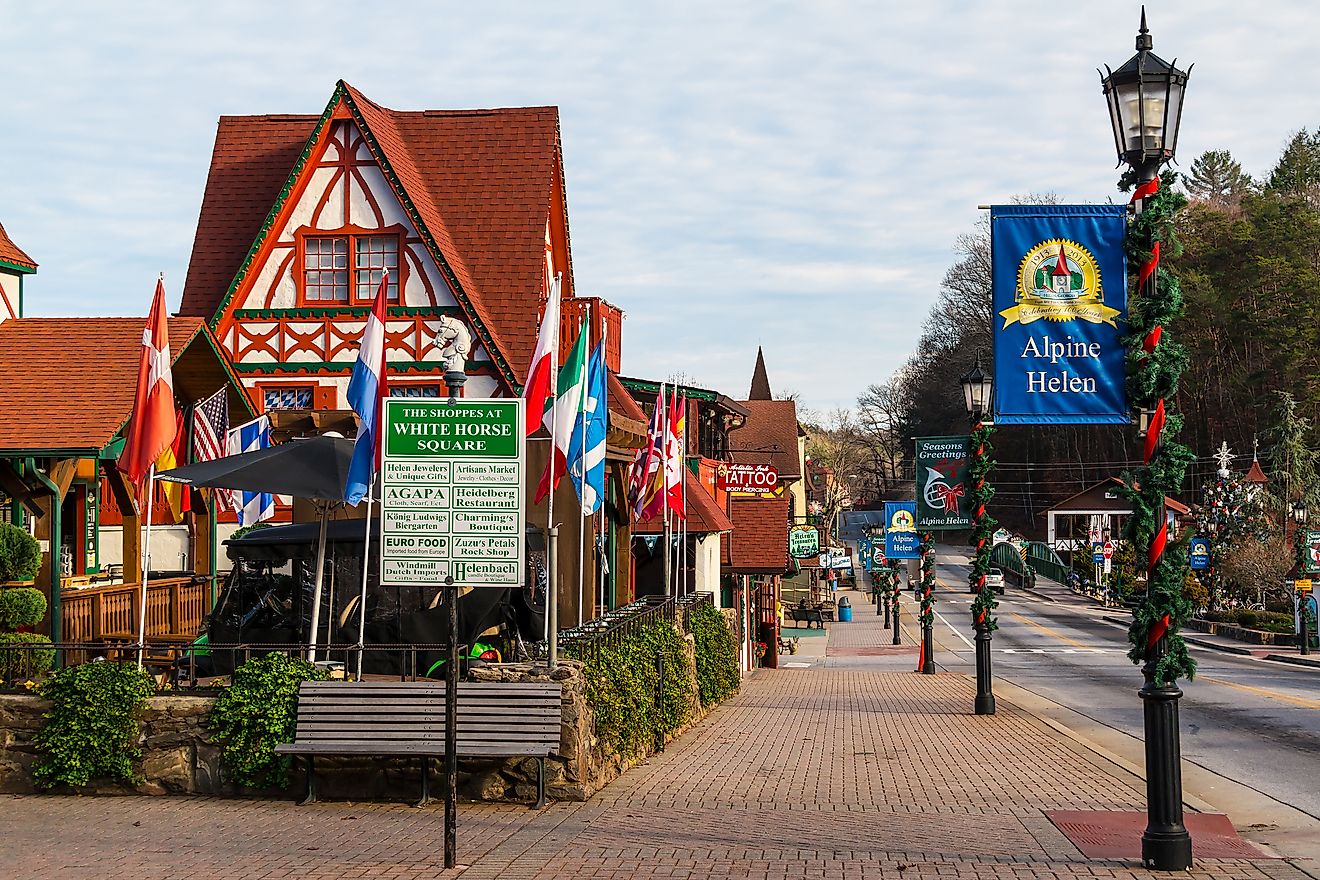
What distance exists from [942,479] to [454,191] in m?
10.7

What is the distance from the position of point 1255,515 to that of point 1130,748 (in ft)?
169

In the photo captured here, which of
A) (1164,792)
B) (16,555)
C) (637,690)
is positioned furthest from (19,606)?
(1164,792)

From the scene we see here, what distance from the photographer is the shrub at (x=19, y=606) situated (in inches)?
559

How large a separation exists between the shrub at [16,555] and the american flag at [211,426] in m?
3.68

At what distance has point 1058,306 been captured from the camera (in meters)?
10.5

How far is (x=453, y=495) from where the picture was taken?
9719 millimetres

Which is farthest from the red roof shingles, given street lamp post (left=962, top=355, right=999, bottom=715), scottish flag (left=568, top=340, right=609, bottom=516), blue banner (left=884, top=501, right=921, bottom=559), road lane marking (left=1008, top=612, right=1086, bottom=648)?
road lane marking (left=1008, top=612, right=1086, bottom=648)

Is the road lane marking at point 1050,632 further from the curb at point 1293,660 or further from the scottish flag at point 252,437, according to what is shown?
the scottish flag at point 252,437

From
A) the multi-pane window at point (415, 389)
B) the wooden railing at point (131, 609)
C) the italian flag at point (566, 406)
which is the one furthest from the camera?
the multi-pane window at point (415, 389)

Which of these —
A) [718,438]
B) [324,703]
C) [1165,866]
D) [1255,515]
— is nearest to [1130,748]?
[1165,866]

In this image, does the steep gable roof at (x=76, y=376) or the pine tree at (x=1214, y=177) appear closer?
the steep gable roof at (x=76, y=376)

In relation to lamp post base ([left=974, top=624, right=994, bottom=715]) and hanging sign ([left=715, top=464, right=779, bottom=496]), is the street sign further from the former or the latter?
hanging sign ([left=715, top=464, right=779, bottom=496])

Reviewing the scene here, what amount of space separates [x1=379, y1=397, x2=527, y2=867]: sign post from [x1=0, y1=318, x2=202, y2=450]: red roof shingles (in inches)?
319

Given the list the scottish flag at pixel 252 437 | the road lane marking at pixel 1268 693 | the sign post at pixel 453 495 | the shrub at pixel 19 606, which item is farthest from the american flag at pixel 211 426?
the road lane marking at pixel 1268 693
